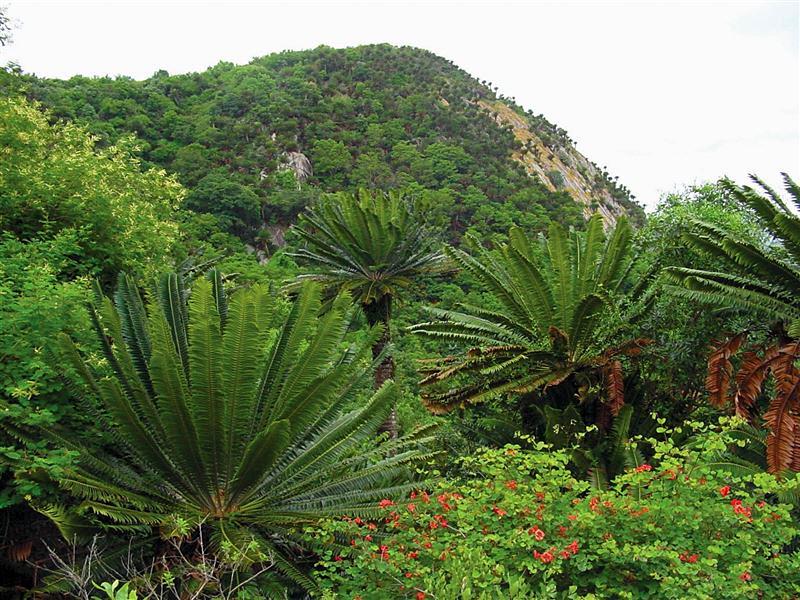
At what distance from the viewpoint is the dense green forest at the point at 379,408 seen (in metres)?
5.42

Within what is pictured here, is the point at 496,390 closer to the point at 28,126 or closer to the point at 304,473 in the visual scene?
the point at 304,473

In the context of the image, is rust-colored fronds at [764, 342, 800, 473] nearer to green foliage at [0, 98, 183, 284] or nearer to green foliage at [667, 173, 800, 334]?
green foliage at [667, 173, 800, 334]

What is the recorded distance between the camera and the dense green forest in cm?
542

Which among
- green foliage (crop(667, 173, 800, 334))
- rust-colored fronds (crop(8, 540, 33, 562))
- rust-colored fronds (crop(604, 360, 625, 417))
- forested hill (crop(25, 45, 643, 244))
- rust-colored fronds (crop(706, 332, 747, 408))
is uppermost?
forested hill (crop(25, 45, 643, 244))

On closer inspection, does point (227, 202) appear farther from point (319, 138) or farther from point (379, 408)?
point (379, 408)

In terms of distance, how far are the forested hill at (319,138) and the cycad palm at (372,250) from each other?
78.1 feet

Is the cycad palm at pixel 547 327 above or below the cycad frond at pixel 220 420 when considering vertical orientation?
above

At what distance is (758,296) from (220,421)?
6.84 m

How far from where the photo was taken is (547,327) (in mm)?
10633

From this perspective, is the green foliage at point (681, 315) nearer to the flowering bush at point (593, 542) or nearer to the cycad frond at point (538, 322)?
the cycad frond at point (538, 322)

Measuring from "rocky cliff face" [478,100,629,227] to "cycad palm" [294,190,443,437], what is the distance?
5534 cm

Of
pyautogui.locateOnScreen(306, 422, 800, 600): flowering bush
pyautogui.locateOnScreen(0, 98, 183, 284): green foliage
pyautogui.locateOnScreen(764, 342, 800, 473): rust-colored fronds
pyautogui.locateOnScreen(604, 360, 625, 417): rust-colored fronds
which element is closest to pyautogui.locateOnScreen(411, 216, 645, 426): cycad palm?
pyautogui.locateOnScreen(604, 360, 625, 417): rust-colored fronds

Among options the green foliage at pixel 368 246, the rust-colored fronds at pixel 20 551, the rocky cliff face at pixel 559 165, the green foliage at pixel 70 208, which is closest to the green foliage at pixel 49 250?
the green foliage at pixel 70 208

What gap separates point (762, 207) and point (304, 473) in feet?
22.1
